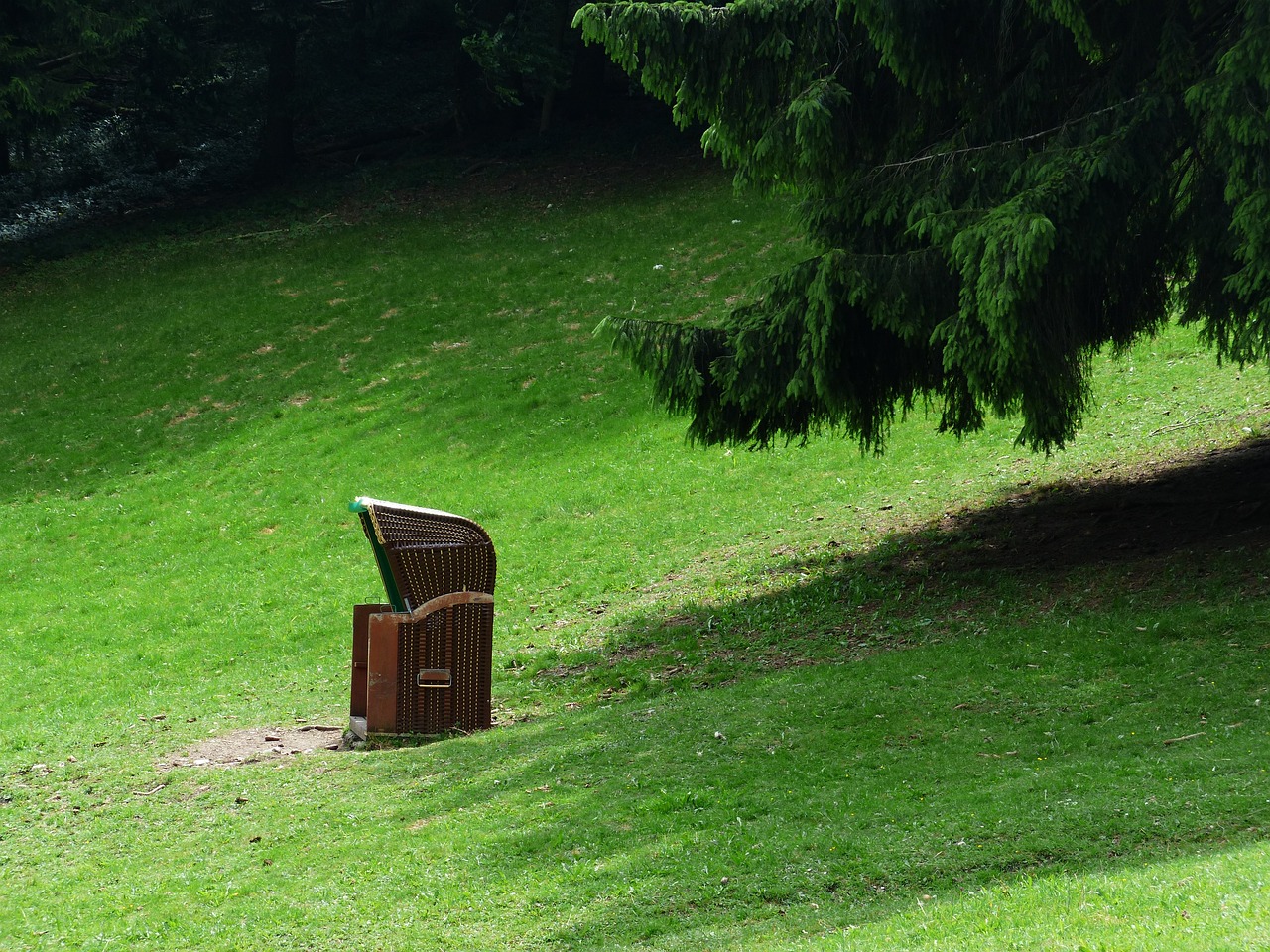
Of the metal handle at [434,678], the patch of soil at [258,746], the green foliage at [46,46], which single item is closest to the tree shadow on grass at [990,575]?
the metal handle at [434,678]

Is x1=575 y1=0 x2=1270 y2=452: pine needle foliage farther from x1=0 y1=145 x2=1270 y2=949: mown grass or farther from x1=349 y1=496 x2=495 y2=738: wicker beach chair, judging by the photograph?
x1=349 y1=496 x2=495 y2=738: wicker beach chair

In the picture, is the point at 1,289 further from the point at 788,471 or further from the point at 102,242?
the point at 788,471

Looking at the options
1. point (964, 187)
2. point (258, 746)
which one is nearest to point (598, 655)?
point (258, 746)

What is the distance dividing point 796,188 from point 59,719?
9.61 metres

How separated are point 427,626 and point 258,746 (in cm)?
200

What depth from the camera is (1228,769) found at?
6.98 m

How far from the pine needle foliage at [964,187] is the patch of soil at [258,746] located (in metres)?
4.60

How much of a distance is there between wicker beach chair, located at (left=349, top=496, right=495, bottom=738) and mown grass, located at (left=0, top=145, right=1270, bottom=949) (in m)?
0.61

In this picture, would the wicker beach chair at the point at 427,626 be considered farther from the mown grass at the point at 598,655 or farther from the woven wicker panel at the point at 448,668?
the mown grass at the point at 598,655

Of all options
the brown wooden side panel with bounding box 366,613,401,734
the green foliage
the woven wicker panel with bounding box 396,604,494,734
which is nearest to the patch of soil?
the brown wooden side panel with bounding box 366,613,401,734

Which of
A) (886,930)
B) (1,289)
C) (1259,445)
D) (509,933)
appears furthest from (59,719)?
(1,289)

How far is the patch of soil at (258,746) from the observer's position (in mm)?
10430

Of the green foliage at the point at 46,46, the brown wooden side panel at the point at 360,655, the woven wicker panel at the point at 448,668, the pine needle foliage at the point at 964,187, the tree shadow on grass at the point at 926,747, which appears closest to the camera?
the tree shadow on grass at the point at 926,747

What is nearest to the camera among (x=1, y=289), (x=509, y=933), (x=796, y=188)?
(x=509, y=933)
